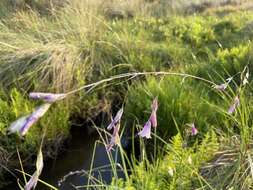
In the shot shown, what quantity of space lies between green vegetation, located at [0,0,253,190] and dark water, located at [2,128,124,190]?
5.6 inches

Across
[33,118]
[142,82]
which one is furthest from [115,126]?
[142,82]

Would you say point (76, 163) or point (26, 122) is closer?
point (26, 122)

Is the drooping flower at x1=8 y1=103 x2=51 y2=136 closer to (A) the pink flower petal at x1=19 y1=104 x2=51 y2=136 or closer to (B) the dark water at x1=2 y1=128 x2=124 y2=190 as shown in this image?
(A) the pink flower petal at x1=19 y1=104 x2=51 y2=136

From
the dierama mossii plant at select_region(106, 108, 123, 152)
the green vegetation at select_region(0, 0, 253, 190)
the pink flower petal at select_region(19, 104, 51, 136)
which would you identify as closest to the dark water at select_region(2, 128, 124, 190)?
the green vegetation at select_region(0, 0, 253, 190)

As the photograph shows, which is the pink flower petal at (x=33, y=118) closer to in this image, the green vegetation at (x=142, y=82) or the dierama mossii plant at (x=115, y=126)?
the dierama mossii plant at (x=115, y=126)

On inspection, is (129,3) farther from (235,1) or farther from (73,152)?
(73,152)

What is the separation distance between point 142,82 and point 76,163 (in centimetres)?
118

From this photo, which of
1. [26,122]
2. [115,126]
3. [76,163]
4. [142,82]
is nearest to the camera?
[26,122]

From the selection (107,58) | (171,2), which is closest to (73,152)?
(107,58)

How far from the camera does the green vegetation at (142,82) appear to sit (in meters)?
2.84

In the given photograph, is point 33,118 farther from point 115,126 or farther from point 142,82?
point 142,82

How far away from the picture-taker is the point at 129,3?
8.66 meters

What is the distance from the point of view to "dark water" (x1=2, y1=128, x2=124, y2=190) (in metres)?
3.99

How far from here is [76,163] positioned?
4359mm
